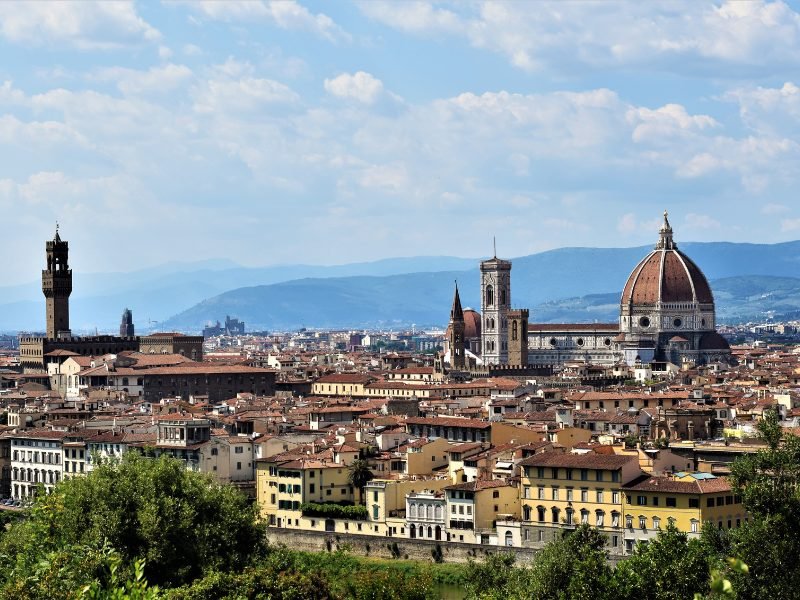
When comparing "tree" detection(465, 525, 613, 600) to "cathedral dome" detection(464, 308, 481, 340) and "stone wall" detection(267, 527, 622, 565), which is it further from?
"cathedral dome" detection(464, 308, 481, 340)

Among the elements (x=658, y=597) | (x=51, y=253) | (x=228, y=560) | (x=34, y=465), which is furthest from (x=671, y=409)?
(x=51, y=253)

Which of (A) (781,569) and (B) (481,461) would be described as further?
(B) (481,461)

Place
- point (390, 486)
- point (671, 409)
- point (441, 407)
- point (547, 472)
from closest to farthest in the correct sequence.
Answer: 1. point (547, 472)
2. point (390, 486)
3. point (671, 409)
4. point (441, 407)

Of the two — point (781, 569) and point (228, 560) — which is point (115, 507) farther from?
point (781, 569)

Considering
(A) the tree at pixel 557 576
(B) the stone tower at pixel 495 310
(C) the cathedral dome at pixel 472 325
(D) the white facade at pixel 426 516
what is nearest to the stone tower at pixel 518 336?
(B) the stone tower at pixel 495 310

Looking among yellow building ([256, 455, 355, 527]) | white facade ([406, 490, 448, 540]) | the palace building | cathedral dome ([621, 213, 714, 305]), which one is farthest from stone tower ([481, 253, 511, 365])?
white facade ([406, 490, 448, 540])

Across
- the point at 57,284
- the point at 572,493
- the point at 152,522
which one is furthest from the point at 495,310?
the point at 152,522

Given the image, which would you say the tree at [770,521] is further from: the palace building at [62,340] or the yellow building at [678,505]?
the palace building at [62,340]
